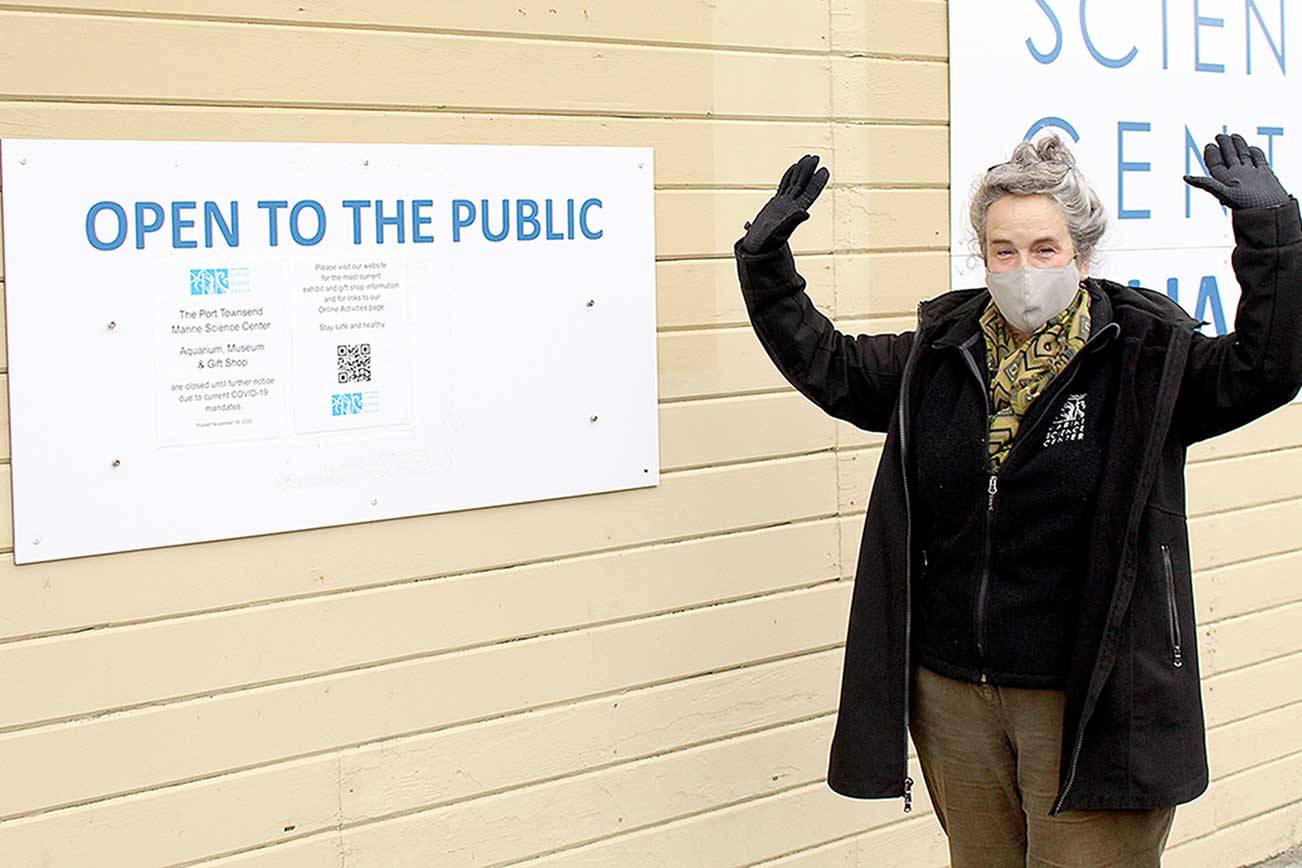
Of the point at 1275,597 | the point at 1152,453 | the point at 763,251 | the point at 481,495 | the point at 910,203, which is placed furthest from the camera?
the point at 1275,597

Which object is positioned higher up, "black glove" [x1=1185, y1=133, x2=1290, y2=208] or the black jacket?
"black glove" [x1=1185, y1=133, x2=1290, y2=208]

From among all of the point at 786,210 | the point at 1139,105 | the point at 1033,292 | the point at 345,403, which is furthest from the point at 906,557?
the point at 1139,105

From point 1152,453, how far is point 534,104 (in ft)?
Result: 5.19

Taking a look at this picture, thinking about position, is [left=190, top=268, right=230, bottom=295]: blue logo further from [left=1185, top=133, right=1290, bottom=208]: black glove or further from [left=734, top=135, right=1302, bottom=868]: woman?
[left=1185, top=133, right=1290, bottom=208]: black glove

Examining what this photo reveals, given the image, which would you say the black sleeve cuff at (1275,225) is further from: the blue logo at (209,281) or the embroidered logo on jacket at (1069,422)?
the blue logo at (209,281)

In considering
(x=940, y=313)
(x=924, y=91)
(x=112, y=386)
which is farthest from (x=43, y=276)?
(x=924, y=91)

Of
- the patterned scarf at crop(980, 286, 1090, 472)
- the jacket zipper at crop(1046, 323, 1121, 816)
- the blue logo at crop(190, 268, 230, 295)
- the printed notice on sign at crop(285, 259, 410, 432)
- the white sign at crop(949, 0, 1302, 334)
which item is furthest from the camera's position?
the white sign at crop(949, 0, 1302, 334)

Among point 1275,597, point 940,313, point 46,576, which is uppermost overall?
point 940,313

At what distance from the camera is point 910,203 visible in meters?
4.59

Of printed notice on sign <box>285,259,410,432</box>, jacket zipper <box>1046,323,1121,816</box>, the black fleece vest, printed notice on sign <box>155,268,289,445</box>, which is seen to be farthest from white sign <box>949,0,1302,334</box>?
printed notice on sign <box>155,268,289,445</box>

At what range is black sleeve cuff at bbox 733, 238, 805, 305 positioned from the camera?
345cm

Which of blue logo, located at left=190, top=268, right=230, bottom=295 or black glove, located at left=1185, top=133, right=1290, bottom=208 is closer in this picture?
black glove, located at left=1185, top=133, right=1290, bottom=208

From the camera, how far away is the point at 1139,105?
512 centimetres

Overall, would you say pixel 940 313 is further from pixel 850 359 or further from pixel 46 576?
pixel 46 576
